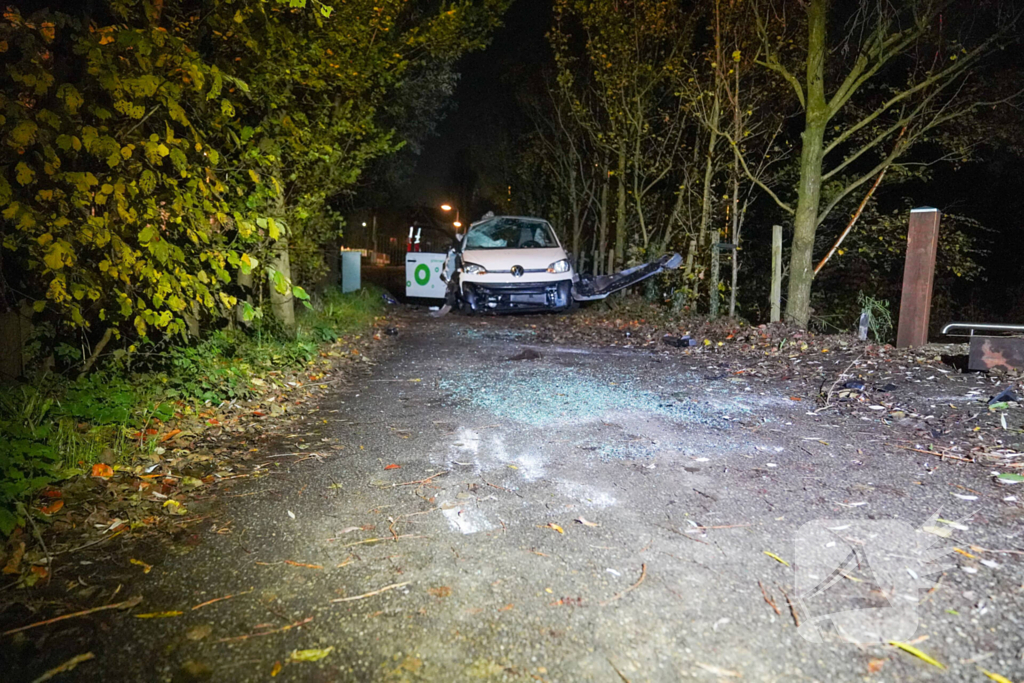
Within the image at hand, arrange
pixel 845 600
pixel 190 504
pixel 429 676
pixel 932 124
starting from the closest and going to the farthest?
pixel 429 676
pixel 845 600
pixel 190 504
pixel 932 124

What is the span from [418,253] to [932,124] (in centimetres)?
981

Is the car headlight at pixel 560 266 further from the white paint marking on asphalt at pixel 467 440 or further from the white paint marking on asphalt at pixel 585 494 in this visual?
the white paint marking on asphalt at pixel 585 494

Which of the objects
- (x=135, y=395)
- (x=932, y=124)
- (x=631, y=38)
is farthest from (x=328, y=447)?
(x=631, y=38)

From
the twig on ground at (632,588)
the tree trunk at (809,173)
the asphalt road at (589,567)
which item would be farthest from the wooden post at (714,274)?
the twig on ground at (632,588)

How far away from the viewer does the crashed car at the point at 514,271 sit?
454 inches

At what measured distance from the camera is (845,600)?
8.09 feet

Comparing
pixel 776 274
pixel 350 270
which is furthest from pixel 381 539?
pixel 350 270

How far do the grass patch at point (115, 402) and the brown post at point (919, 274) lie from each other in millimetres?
7191

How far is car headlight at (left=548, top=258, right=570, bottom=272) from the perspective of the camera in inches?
458

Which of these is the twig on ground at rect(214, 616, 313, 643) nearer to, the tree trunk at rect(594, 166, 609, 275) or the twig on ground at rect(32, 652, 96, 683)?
the twig on ground at rect(32, 652, 96, 683)

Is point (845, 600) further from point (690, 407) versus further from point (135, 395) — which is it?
point (135, 395)

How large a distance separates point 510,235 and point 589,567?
1047 cm

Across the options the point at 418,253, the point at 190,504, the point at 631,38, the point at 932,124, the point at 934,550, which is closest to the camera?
the point at 934,550

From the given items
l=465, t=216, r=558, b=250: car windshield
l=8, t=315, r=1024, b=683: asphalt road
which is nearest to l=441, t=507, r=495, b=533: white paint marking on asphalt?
l=8, t=315, r=1024, b=683: asphalt road
